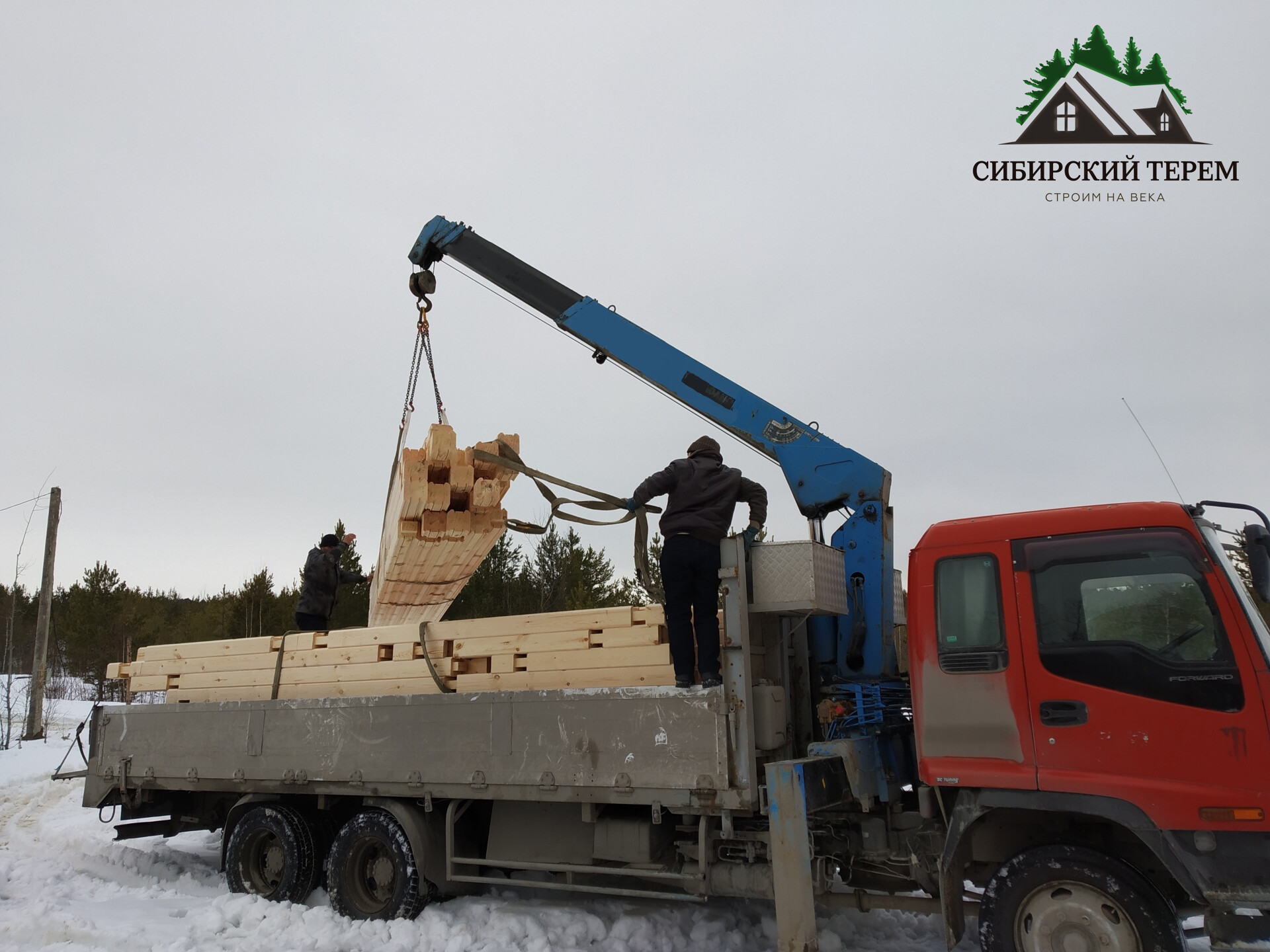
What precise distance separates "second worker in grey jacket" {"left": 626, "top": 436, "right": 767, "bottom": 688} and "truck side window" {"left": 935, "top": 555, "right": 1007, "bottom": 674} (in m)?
1.24

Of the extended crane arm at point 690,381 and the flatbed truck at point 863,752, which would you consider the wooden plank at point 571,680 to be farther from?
the extended crane arm at point 690,381

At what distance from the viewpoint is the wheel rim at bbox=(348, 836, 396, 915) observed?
6523 mm

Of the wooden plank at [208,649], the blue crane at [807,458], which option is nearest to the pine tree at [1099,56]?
the blue crane at [807,458]

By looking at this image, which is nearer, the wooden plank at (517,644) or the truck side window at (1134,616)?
the truck side window at (1134,616)

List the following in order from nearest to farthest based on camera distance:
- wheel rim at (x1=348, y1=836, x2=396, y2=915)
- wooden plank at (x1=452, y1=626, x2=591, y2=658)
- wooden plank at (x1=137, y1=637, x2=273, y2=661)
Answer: wooden plank at (x1=452, y1=626, x2=591, y2=658), wheel rim at (x1=348, y1=836, x2=396, y2=915), wooden plank at (x1=137, y1=637, x2=273, y2=661)

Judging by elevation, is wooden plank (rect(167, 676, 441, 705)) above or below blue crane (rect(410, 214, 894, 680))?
below

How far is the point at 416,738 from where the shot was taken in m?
6.30

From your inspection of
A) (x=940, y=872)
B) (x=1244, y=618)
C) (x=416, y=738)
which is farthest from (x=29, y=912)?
(x=1244, y=618)

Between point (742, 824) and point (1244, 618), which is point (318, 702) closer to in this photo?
point (742, 824)

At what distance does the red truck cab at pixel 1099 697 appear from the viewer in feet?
13.4

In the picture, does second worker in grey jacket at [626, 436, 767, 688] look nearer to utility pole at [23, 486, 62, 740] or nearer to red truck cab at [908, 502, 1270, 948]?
red truck cab at [908, 502, 1270, 948]

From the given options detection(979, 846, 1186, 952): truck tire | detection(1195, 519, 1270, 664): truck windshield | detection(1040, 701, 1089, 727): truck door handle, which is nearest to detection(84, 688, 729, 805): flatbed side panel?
detection(979, 846, 1186, 952): truck tire

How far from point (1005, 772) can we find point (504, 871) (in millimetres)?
3686

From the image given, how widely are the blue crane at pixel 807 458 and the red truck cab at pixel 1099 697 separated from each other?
1019 millimetres
